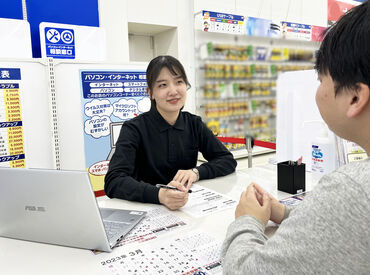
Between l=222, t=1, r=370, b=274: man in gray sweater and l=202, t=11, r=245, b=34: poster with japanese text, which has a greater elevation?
l=202, t=11, r=245, b=34: poster with japanese text

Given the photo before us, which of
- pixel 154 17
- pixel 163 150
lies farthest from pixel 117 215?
pixel 154 17

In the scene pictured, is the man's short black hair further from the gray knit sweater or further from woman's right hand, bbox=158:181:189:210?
woman's right hand, bbox=158:181:189:210

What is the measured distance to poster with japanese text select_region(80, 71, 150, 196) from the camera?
2455mm

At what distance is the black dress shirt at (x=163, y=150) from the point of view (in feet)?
4.50

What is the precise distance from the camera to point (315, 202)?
1.45 ft

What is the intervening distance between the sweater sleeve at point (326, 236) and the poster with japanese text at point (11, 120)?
2.19m

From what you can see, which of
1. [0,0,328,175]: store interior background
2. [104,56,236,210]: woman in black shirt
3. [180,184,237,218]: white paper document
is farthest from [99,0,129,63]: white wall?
[180,184,237,218]: white paper document

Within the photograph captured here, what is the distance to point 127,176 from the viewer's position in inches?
48.9

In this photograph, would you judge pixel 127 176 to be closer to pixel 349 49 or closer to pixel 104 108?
pixel 349 49

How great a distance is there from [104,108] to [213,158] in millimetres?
1269

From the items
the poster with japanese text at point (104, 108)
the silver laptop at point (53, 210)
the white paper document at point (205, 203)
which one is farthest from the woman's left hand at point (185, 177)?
the poster with japanese text at point (104, 108)

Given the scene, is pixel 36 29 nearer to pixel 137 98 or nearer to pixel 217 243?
pixel 137 98

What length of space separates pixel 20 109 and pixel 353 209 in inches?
92.1

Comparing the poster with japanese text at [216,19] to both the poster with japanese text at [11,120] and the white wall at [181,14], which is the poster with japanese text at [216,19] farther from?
the poster with japanese text at [11,120]
